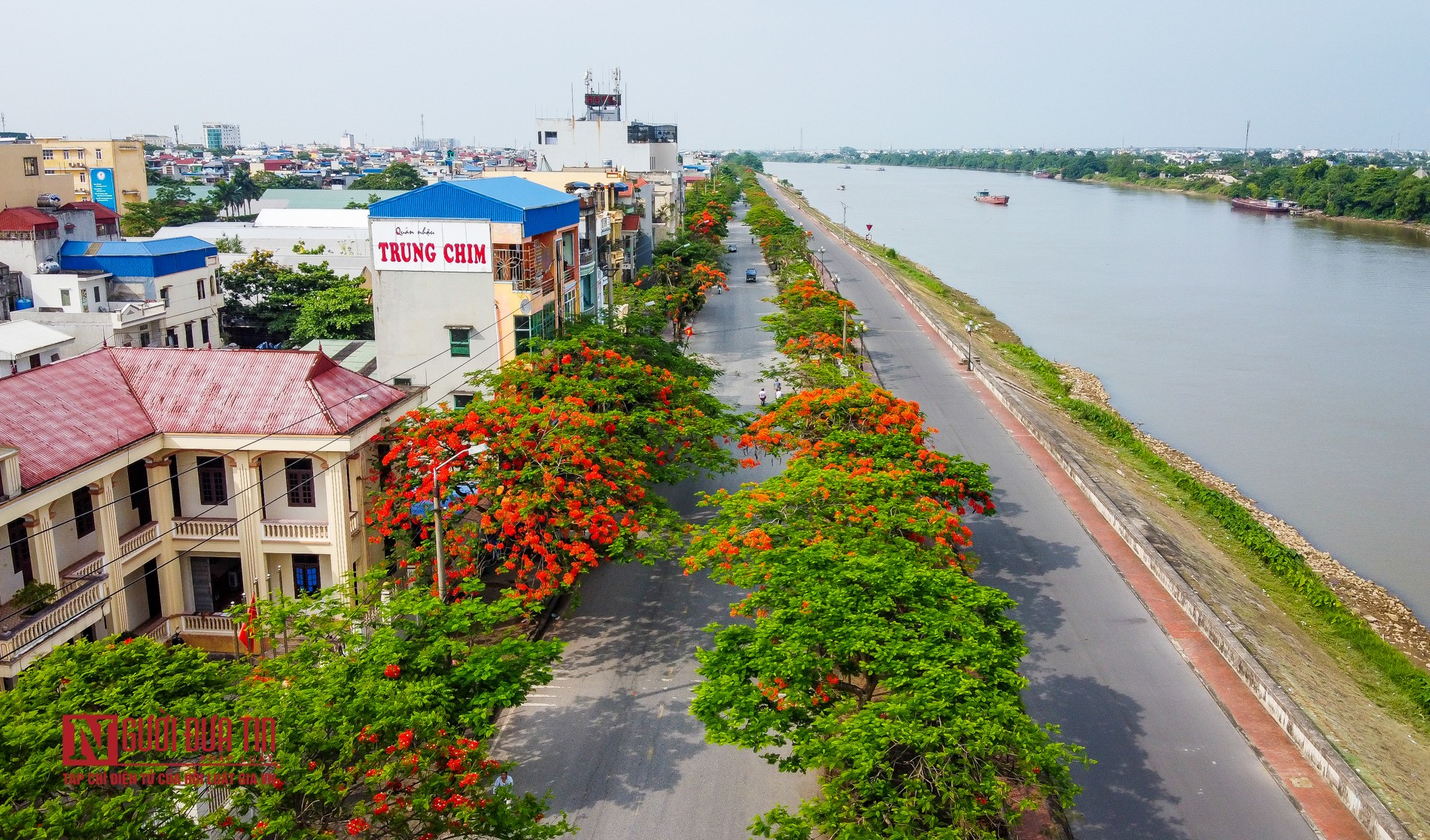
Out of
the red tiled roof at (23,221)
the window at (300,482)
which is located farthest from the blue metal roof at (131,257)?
the window at (300,482)

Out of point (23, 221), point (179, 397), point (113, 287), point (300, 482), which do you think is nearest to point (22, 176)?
point (23, 221)

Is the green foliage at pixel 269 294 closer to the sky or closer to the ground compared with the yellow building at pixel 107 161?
closer to the ground

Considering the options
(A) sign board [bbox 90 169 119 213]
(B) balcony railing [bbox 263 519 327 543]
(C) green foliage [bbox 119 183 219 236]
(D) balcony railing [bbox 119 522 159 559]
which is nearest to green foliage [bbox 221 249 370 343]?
(C) green foliage [bbox 119 183 219 236]

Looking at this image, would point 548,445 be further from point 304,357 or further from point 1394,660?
point 1394,660

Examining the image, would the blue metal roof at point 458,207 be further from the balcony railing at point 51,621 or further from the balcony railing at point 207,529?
the balcony railing at point 51,621

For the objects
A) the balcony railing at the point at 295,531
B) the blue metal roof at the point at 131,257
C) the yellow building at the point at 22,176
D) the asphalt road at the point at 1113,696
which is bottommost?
the asphalt road at the point at 1113,696

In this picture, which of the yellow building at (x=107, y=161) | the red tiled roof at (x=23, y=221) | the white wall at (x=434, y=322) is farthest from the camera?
the yellow building at (x=107, y=161)

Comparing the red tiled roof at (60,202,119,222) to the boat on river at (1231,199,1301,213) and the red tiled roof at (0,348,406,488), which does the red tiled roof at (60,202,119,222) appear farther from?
the boat on river at (1231,199,1301,213)
